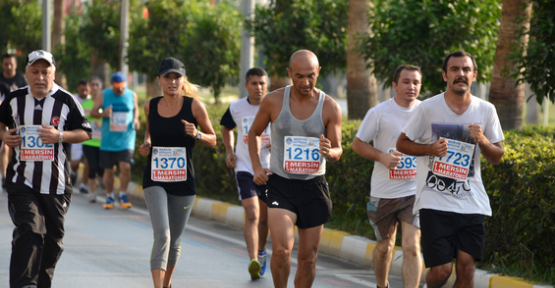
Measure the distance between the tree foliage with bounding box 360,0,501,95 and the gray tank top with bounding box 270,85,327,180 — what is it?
4972mm

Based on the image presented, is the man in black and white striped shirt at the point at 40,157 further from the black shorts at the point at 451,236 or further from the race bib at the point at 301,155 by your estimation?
the black shorts at the point at 451,236

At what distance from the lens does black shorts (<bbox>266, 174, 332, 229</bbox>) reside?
488 cm

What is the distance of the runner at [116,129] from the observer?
10.3 meters

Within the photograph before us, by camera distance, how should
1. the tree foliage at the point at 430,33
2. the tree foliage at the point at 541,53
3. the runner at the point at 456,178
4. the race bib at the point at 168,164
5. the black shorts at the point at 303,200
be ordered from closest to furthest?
1. the runner at the point at 456,178
2. the black shorts at the point at 303,200
3. the race bib at the point at 168,164
4. the tree foliage at the point at 541,53
5. the tree foliage at the point at 430,33

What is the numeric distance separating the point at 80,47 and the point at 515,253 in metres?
20.6

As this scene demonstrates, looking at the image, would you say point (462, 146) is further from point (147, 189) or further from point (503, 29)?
point (503, 29)

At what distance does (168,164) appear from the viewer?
5.39m

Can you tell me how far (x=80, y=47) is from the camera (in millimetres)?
24156

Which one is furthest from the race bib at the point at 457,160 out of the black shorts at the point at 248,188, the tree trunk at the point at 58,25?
the tree trunk at the point at 58,25

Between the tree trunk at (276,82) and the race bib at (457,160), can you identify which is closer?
the race bib at (457,160)

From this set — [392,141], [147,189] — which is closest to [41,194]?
[147,189]

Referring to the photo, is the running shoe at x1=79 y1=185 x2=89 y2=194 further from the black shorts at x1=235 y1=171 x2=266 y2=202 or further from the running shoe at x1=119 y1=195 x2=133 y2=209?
the black shorts at x1=235 y1=171 x2=266 y2=202

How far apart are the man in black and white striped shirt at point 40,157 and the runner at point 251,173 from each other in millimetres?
1947

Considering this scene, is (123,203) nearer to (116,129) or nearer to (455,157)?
(116,129)
